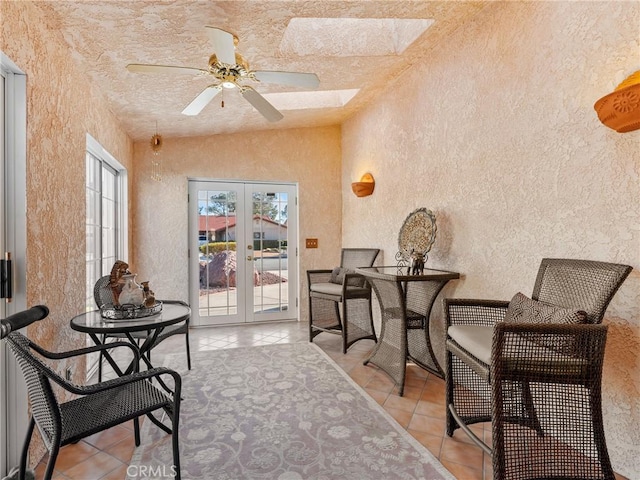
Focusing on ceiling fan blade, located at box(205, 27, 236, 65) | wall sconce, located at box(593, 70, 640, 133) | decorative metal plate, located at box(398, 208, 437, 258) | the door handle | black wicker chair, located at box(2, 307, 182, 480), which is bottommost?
black wicker chair, located at box(2, 307, 182, 480)

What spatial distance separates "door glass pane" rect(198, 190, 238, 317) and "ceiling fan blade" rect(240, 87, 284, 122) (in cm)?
218

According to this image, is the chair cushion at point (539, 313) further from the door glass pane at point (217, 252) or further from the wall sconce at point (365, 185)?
the door glass pane at point (217, 252)

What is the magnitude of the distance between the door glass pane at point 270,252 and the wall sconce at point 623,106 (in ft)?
12.5

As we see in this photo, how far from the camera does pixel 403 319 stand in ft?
8.86

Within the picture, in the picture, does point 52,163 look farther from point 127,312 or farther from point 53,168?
point 127,312

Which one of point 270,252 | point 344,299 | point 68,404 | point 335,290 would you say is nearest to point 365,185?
point 335,290

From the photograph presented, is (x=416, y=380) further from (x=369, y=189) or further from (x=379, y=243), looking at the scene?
(x=369, y=189)

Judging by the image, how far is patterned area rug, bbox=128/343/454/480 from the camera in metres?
1.78

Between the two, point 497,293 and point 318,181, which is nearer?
point 497,293

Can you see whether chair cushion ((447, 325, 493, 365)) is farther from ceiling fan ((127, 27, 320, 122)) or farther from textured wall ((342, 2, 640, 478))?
ceiling fan ((127, 27, 320, 122))

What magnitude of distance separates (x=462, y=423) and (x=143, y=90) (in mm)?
3311

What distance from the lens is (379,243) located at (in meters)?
4.07

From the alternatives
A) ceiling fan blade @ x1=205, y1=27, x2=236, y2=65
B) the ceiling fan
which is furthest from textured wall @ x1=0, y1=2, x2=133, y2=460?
ceiling fan blade @ x1=205, y1=27, x2=236, y2=65

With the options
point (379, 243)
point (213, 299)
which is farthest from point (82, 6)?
point (213, 299)
